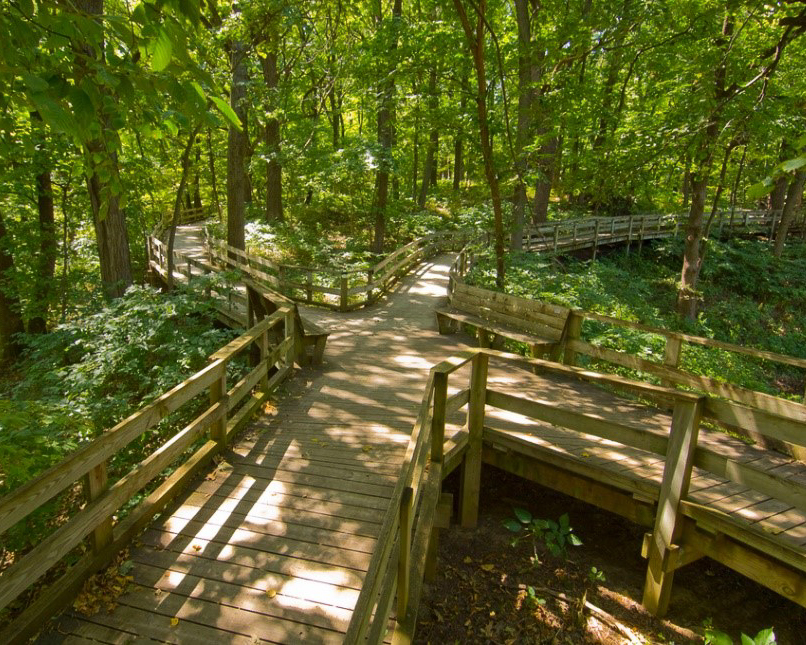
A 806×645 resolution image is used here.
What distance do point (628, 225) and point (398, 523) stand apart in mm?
23738

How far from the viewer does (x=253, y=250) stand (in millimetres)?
18531

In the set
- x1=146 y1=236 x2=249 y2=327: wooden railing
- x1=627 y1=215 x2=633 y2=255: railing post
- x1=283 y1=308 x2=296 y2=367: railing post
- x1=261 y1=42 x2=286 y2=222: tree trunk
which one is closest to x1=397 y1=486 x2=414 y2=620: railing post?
x1=283 y1=308 x2=296 y2=367: railing post

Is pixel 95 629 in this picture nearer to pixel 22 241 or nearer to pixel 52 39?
pixel 52 39

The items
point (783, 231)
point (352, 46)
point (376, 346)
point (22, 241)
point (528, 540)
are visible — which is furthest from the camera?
point (783, 231)

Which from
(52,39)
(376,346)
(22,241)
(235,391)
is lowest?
(376,346)

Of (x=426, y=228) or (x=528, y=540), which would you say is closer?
(x=528, y=540)

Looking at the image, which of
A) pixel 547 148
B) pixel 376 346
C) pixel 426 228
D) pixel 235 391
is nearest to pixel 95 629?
pixel 235 391

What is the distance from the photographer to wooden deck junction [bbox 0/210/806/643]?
9.66 ft

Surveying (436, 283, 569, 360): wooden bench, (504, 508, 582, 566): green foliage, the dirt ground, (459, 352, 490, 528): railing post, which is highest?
(436, 283, 569, 360): wooden bench

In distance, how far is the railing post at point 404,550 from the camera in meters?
2.46

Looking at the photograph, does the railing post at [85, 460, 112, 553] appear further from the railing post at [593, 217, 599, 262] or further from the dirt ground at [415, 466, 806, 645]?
the railing post at [593, 217, 599, 262]

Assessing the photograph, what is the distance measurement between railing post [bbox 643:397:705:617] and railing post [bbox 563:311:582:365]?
3253 mm

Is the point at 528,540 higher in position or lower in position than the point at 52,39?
lower

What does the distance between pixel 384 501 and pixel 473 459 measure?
1218 mm
